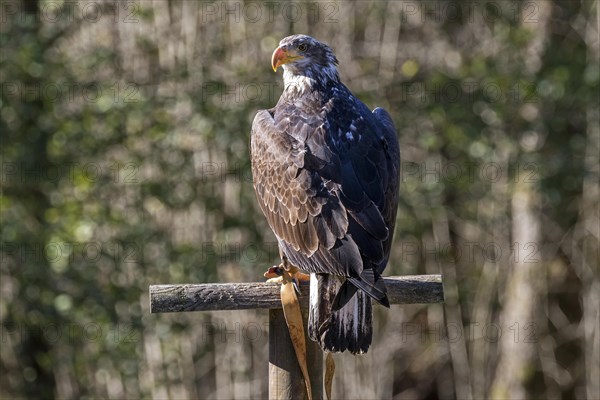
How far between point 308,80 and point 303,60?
0.14 m

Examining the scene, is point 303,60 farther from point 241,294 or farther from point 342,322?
point 342,322

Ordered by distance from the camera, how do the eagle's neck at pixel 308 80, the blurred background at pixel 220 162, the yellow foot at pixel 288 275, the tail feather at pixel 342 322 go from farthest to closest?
1. the blurred background at pixel 220 162
2. the eagle's neck at pixel 308 80
3. the yellow foot at pixel 288 275
4. the tail feather at pixel 342 322

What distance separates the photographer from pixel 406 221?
26.7 feet

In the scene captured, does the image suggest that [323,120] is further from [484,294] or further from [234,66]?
[484,294]

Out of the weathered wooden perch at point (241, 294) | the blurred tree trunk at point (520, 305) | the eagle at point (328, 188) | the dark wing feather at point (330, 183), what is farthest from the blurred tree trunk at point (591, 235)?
the weathered wooden perch at point (241, 294)

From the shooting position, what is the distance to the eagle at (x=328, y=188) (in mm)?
4098

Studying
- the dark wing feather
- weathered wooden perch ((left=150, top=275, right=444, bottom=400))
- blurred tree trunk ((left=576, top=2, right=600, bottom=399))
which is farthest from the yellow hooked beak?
blurred tree trunk ((left=576, top=2, right=600, bottom=399))

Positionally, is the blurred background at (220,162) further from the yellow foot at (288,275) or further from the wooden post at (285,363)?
the wooden post at (285,363)

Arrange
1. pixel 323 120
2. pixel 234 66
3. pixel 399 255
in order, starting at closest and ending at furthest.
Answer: pixel 323 120, pixel 234 66, pixel 399 255

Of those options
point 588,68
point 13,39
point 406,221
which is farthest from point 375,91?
point 13,39

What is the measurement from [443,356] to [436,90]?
2.66 m

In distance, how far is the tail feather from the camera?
402 centimetres

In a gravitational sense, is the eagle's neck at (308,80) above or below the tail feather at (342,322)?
above

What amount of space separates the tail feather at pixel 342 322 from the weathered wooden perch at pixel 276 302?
0.28 meters
